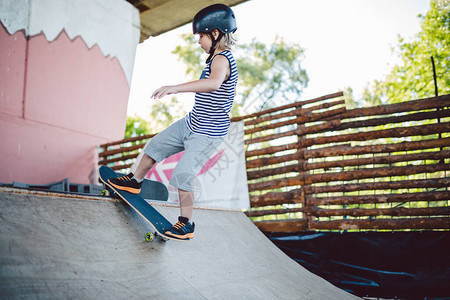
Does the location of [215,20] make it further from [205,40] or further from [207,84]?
[207,84]

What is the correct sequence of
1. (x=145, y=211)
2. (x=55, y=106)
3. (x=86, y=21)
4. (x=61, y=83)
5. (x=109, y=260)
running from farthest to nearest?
(x=86, y=21)
(x=61, y=83)
(x=55, y=106)
(x=145, y=211)
(x=109, y=260)

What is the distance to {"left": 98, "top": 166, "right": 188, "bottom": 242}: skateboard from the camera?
2350 mm

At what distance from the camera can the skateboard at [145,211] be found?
92.5 inches

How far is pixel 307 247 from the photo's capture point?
4.64m

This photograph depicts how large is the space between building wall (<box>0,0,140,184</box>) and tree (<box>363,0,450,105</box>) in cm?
1346

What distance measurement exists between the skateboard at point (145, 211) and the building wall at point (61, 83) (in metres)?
3.58

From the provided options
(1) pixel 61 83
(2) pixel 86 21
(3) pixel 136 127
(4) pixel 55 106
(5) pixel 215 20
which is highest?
(3) pixel 136 127

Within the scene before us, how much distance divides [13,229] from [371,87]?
3177 centimetres

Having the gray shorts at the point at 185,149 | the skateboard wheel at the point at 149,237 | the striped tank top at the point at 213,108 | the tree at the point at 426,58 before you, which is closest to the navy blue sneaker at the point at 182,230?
the skateboard wheel at the point at 149,237

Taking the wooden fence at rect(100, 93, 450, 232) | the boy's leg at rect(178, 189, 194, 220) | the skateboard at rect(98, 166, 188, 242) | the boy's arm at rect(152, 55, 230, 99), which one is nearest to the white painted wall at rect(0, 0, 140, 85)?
the wooden fence at rect(100, 93, 450, 232)

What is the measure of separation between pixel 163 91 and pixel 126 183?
0.86 meters

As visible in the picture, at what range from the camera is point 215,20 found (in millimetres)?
2479

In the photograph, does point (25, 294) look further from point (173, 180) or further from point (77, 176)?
point (77, 176)

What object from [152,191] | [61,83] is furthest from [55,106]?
[152,191]
